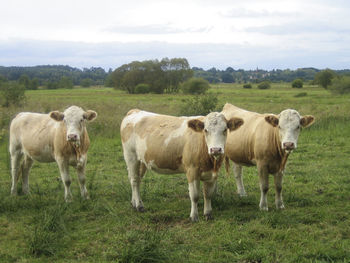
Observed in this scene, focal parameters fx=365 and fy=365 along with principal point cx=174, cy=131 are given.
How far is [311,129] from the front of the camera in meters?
16.7

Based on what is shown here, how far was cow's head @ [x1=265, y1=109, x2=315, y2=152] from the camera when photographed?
20.8ft

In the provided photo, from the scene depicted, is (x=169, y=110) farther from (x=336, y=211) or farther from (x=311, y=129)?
(x=336, y=211)

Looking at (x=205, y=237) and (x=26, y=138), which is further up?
(x=26, y=138)

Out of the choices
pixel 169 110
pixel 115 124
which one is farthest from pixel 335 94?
pixel 115 124

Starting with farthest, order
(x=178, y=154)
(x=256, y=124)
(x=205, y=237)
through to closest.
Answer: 1. (x=256, y=124)
2. (x=178, y=154)
3. (x=205, y=237)

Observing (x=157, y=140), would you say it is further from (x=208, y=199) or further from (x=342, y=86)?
(x=342, y=86)

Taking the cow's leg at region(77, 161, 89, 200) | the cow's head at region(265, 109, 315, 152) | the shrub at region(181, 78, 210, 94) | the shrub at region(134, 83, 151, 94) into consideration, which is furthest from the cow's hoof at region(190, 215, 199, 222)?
the shrub at region(134, 83, 151, 94)

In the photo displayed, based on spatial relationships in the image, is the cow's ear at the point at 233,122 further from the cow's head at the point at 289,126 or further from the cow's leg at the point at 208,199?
the cow's leg at the point at 208,199

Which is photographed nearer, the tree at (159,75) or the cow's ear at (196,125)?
the cow's ear at (196,125)

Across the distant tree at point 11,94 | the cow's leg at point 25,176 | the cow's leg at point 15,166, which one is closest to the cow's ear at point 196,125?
the cow's leg at point 25,176

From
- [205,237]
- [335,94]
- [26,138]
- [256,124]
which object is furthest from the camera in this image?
[335,94]

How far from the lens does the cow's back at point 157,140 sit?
270 inches

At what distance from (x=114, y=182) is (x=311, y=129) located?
34.8 ft

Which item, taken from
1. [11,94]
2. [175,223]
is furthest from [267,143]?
[11,94]
